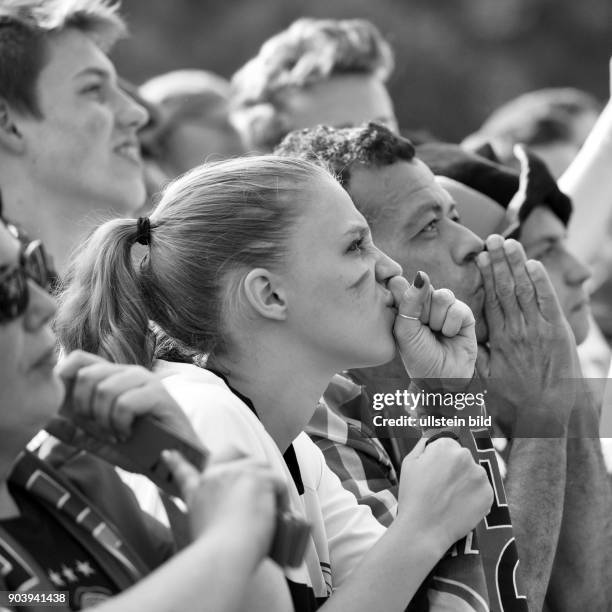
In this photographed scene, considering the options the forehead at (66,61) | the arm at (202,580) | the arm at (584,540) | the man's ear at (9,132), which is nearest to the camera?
the arm at (202,580)

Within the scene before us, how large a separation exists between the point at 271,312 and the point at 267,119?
8.44ft

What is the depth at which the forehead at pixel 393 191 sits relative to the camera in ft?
9.77

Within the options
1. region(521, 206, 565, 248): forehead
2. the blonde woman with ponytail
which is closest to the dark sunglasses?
the blonde woman with ponytail

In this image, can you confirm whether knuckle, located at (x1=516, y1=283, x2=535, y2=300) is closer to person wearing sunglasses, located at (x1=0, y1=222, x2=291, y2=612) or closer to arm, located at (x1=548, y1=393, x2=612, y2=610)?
arm, located at (x1=548, y1=393, x2=612, y2=610)

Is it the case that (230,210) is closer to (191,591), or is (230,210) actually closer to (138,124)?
(191,591)

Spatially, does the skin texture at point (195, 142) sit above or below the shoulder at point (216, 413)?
below

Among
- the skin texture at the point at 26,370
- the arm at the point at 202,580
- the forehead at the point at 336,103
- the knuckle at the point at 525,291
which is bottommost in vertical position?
the forehead at the point at 336,103

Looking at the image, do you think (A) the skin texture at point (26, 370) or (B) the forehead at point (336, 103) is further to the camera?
(B) the forehead at point (336, 103)

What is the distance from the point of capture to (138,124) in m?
3.67

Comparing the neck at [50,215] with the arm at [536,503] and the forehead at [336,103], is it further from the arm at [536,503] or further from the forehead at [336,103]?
the forehead at [336,103]

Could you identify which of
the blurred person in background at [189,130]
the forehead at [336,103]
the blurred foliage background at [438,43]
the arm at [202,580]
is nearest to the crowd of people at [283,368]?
the arm at [202,580]

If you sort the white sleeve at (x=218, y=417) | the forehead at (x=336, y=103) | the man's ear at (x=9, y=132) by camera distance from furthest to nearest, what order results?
the forehead at (x=336, y=103), the man's ear at (x=9, y=132), the white sleeve at (x=218, y=417)

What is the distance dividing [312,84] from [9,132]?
176 cm

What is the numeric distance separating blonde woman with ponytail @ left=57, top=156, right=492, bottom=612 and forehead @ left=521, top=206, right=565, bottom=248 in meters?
1.05
